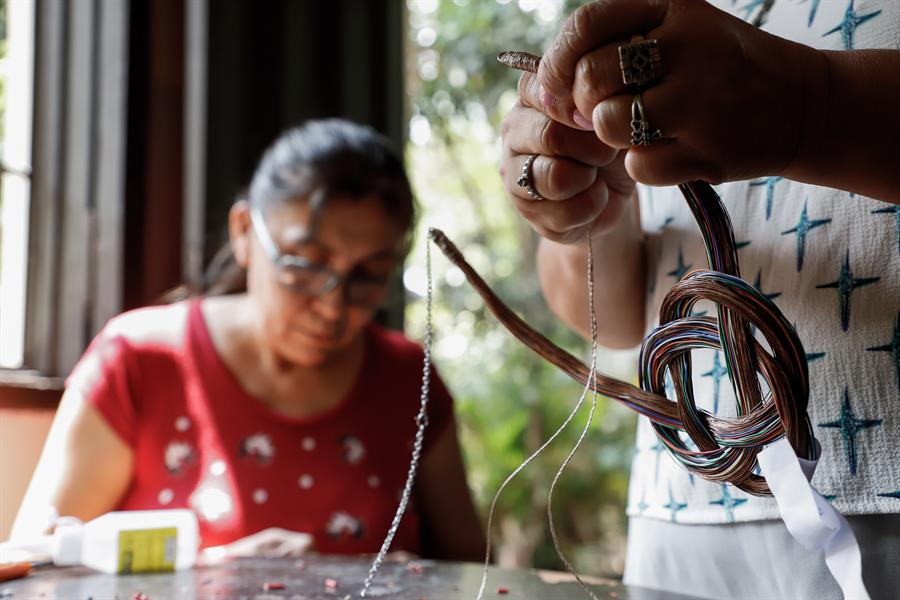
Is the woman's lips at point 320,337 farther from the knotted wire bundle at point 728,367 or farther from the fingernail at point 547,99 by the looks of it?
the fingernail at point 547,99

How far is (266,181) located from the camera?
139 centimetres

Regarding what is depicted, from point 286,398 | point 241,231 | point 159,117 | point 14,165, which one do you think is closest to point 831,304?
point 286,398

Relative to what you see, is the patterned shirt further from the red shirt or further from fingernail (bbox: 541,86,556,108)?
the red shirt

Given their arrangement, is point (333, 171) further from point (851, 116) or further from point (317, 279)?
point (851, 116)

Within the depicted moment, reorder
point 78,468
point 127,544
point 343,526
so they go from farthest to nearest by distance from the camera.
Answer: point 343,526 < point 78,468 < point 127,544

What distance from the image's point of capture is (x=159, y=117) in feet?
5.35

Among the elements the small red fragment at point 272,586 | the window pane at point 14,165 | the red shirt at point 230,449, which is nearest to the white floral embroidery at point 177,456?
the red shirt at point 230,449

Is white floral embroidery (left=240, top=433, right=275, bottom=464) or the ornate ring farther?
white floral embroidery (left=240, top=433, right=275, bottom=464)

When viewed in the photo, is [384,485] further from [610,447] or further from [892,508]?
[610,447]

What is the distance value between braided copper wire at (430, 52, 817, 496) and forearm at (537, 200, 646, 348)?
0.13 meters

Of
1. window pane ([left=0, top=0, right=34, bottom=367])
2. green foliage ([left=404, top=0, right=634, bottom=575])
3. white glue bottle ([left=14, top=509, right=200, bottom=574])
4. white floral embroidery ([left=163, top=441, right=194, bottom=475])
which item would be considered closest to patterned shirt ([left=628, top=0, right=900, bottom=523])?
white glue bottle ([left=14, top=509, right=200, bottom=574])

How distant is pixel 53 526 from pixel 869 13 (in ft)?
3.13

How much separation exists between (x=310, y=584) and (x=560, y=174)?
0.43 meters

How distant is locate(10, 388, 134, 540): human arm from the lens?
1122mm
